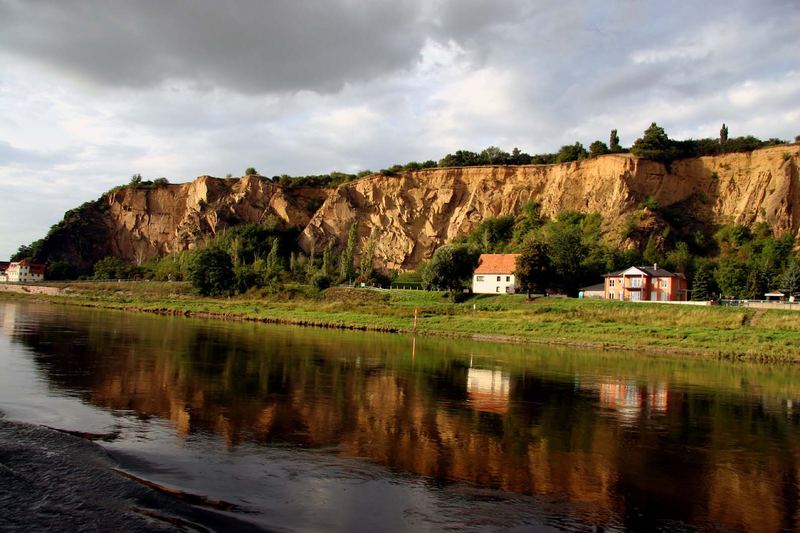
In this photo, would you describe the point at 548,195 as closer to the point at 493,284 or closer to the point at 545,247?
the point at 493,284

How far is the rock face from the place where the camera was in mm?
65375

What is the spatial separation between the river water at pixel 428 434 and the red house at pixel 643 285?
27.3 m

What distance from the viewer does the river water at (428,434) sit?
27.7ft

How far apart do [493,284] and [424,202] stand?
23.6 meters

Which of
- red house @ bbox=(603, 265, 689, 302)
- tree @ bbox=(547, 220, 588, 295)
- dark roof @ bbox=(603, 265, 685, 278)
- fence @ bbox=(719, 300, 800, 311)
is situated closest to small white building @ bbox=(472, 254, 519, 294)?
tree @ bbox=(547, 220, 588, 295)

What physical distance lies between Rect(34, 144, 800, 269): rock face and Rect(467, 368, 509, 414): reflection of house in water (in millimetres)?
46519

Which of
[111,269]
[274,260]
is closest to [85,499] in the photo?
[274,260]

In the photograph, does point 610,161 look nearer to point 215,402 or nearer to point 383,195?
point 383,195

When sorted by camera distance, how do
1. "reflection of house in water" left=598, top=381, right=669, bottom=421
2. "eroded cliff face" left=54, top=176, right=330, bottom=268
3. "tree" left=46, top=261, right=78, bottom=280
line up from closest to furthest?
"reflection of house in water" left=598, top=381, right=669, bottom=421 → "tree" left=46, top=261, right=78, bottom=280 → "eroded cliff face" left=54, top=176, right=330, bottom=268

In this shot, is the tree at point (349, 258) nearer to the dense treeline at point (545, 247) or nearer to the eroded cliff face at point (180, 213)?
the dense treeline at point (545, 247)

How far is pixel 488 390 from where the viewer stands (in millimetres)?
18750

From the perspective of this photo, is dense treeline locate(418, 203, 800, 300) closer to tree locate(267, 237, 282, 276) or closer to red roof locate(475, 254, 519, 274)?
red roof locate(475, 254, 519, 274)

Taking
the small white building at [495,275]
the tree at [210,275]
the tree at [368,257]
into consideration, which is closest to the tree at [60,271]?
the tree at [210,275]

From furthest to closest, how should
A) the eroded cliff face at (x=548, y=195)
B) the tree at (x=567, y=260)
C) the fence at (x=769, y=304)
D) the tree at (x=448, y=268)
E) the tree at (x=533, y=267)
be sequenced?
1. the eroded cliff face at (x=548, y=195)
2. the tree at (x=448, y=268)
3. the tree at (x=567, y=260)
4. the tree at (x=533, y=267)
5. the fence at (x=769, y=304)
